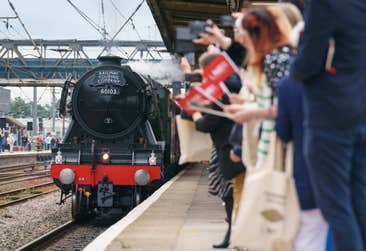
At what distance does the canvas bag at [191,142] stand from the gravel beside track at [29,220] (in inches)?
229

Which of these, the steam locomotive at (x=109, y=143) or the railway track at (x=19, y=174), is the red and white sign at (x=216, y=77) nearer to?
the steam locomotive at (x=109, y=143)

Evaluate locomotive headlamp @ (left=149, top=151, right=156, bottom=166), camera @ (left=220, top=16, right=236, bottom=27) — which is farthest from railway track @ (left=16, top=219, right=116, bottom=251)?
camera @ (left=220, top=16, right=236, bottom=27)

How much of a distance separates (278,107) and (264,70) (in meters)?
0.23

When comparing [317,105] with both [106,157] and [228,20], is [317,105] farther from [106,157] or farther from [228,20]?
[106,157]

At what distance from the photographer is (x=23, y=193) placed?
17828mm

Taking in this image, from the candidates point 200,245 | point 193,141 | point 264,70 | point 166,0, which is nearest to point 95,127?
point 166,0

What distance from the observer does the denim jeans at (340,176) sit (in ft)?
8.62

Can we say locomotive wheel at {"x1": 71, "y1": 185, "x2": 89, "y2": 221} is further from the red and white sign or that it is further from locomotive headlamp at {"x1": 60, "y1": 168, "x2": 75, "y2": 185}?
the red and white sign

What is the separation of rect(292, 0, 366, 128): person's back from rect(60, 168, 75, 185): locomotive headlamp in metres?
9.35

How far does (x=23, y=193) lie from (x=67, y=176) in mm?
6744

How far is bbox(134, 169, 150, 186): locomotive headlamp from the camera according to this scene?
37.8 feet

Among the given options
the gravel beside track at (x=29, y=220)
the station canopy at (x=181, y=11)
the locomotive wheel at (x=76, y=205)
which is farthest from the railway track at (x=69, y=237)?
the station canopy at (x=181, y=11)

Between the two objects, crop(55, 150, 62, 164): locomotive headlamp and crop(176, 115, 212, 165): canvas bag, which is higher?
crop(176, 115, 212, 165): canvas bag

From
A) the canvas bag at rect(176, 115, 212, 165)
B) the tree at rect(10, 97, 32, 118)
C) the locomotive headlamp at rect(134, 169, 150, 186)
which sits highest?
the tree at rect(10, 97, 32, 118)
